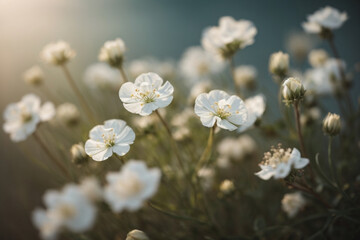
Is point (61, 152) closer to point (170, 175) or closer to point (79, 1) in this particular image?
point (170, 175)

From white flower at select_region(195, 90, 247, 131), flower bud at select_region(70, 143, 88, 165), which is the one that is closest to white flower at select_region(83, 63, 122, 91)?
flower bud at select_region(70, 143, 88, 165)

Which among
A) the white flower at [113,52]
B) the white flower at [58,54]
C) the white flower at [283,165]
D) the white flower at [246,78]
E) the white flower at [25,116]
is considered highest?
the white flower at [58,54]

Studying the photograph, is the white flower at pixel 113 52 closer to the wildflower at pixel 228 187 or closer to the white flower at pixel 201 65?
the wildflower at pixel 228 187

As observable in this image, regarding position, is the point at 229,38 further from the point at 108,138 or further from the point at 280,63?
the point at 108,138

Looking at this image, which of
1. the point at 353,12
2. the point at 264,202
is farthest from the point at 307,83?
the point at 353,12

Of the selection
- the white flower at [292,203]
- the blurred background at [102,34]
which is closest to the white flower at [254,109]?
the white flower at [292,203]
